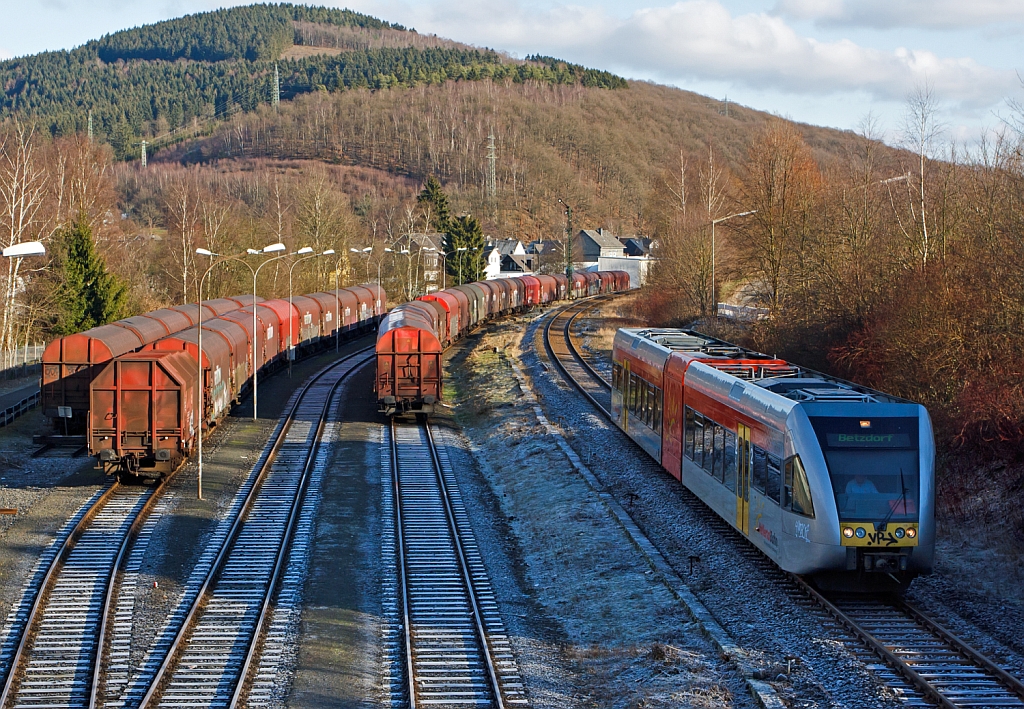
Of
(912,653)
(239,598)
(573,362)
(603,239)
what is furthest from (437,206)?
(912,653)

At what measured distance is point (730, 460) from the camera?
1688 centimetres

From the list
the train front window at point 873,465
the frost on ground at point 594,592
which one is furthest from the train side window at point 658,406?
the train front window at point 873,465

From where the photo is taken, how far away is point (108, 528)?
20.3 m

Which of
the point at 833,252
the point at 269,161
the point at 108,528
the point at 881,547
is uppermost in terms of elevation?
the point at 269,161

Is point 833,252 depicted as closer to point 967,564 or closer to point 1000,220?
point 1000,220

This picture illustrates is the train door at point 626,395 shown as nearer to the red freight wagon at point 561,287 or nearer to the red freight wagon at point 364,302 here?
the red freight wagon at point 364,302

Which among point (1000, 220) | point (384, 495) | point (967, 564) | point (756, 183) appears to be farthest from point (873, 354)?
point (756, 183)

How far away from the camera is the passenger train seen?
13312mm

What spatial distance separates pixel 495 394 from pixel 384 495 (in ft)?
45.8

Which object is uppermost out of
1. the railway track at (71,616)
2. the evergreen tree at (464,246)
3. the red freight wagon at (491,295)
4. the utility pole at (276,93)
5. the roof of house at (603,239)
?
the utility pole at (276,93)

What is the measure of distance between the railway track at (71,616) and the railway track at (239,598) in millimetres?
1066

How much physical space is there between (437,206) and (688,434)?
86.5m

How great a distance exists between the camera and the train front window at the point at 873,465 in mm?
13359

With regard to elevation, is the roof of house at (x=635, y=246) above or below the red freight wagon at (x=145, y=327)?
above
